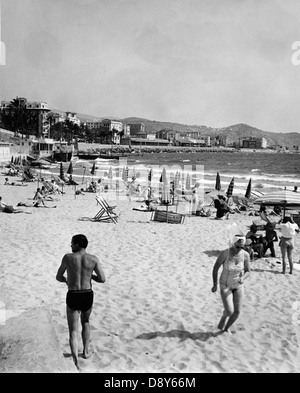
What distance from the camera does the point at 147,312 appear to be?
5.41 meters

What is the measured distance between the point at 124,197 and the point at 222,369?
1698cm

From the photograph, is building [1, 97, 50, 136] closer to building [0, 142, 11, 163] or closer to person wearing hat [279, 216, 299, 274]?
building [0, 142, 11, 163]

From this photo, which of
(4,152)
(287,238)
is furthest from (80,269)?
(4,152)

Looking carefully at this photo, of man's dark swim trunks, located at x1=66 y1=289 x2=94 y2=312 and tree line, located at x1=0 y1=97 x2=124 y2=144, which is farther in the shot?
tree line, located at x1=0 y1=97 x2=124 y2=144

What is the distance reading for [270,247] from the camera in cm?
869

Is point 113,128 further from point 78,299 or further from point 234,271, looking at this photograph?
point 78,299

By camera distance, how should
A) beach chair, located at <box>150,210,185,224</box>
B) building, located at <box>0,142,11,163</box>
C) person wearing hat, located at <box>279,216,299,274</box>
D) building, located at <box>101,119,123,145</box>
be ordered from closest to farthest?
1. person wearing hat, located at <box>279,216,299,274</box>
2. beach chair, located at <box>150,210,185,224</box>
3. building, located at <box>0,142,11,163</box>
4. building, located at <box>101,119,123,145</box>

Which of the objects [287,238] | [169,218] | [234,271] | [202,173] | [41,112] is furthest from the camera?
[41,112]

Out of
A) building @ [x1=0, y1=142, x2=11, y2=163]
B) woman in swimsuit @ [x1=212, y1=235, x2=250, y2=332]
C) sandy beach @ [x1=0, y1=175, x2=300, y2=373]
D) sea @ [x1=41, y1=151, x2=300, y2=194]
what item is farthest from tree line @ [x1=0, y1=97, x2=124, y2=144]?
woman in swimsuit @ [x1=212, y1=235, x2=250, y2=332]

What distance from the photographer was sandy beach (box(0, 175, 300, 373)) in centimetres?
407

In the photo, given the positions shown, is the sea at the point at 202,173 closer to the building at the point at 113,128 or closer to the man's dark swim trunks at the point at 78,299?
the man's dark swim trunks at the point at 78,299

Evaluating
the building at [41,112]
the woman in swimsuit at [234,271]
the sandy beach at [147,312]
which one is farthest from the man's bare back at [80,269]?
the building at [41,112]

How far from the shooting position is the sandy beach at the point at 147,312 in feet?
13.4
